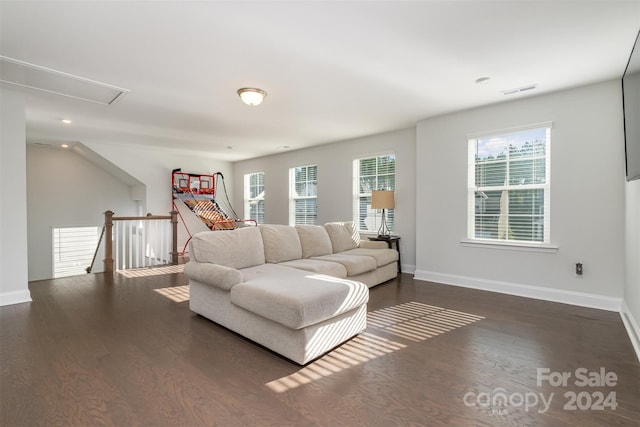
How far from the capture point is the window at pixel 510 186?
3.84 meters

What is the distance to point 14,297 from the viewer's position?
3562 mm

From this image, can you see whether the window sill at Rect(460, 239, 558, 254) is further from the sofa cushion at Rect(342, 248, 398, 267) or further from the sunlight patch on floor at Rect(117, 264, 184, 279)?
the sunlight patch on floor at Rect(117, 264, 184, 279)

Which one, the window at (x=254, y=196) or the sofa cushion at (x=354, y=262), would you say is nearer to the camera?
the sofa cushion at (x=354, y=262)

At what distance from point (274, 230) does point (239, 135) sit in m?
2.74

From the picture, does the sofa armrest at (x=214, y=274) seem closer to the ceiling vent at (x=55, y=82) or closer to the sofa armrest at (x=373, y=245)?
the ceiling vent at (x=55, y=82)

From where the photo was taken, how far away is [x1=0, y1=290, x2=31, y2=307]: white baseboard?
350cm

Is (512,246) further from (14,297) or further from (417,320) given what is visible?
(14,297)

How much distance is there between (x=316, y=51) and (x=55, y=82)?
2.87 meters

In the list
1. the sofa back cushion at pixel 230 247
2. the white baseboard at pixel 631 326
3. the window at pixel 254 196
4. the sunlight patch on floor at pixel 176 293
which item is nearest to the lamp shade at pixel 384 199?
the sofa back cushion at pixel 230 247

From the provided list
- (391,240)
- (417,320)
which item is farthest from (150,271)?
(417,320)

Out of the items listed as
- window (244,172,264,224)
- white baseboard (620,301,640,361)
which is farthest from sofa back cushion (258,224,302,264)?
window (244,172,264,224)

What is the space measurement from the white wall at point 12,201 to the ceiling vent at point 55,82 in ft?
1.39

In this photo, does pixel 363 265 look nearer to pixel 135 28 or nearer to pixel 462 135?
pixel 462 135

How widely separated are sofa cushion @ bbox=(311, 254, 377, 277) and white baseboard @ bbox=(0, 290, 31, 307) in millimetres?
3559
